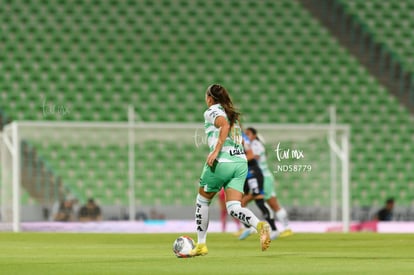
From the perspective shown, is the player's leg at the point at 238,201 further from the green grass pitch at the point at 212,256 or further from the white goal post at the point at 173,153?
the white goal post at the point at 173,153

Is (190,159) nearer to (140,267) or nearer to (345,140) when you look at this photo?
(345,140)

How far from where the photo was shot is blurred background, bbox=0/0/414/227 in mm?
24344

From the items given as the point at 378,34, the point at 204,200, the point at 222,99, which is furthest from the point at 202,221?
the point at 378,34

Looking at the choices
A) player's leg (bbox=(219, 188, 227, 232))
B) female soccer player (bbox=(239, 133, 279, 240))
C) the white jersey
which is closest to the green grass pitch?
female soccer player (bbox=(239, 133, 279, 240))

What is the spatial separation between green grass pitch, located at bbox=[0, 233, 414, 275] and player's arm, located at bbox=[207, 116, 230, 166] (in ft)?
3.74

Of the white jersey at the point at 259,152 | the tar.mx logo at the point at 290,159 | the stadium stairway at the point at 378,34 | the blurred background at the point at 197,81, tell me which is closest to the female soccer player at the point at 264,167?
the white jersey at the point at 259,152

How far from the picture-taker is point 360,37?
31.5 metres

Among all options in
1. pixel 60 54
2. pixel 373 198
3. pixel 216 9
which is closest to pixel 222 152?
pixel 373 198

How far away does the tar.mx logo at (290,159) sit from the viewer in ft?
76.6

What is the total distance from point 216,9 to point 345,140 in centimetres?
890

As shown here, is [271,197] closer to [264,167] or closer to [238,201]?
[264,167]

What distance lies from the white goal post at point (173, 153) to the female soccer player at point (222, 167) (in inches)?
434

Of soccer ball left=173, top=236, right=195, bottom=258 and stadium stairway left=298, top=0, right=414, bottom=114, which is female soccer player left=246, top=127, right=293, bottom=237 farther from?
stadium stairway left=298, top=0, right=414, bottom=114

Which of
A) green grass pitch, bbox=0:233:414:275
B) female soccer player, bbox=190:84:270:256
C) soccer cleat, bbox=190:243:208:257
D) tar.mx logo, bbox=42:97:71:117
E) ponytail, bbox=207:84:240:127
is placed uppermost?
tar.mx logo, bbox=42:97:71:117
